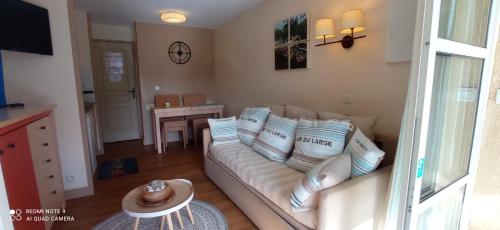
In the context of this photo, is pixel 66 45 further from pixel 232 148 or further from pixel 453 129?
pixel 453 129

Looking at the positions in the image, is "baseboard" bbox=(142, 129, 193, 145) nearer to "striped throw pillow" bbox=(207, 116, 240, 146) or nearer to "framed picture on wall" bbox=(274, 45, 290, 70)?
"striped throw pillow" bbox=(207, 116, 240, 146)

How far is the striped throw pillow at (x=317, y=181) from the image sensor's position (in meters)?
1.36

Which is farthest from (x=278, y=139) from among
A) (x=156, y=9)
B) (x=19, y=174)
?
(x=156, y=9)

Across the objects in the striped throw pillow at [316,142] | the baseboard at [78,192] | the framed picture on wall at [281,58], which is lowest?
the baseboard at [78,192]

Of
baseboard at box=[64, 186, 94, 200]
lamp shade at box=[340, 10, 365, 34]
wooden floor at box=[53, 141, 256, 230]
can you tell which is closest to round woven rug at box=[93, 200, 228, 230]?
wooden floor at box=[53, 141, 256, 230]

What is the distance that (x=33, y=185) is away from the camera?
1.68 m

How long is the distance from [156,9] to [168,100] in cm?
165

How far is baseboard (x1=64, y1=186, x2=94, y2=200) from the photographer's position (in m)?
2.49

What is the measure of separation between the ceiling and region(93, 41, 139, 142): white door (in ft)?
1.99

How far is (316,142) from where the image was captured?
6.30 ft

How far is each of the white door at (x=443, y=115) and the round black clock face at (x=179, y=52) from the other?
4.28m

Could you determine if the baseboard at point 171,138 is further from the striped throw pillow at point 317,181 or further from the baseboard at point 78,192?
the striped throw pillow at point 317,181

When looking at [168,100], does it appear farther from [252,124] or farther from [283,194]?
[283,194]

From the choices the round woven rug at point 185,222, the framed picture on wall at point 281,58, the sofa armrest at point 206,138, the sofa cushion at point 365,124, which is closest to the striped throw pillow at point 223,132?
the sofa armrest at point 206,138
